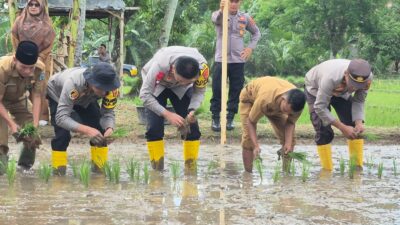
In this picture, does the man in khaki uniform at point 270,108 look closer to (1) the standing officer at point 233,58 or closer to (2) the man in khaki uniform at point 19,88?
(2) the man in khaki uniform at point 19,88

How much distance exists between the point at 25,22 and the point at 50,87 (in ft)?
6.26

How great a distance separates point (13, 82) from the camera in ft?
23.8

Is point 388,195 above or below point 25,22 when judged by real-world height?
below

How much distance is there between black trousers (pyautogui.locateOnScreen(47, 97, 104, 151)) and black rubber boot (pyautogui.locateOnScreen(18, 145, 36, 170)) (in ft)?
1.11

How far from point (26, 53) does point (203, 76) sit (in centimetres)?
176

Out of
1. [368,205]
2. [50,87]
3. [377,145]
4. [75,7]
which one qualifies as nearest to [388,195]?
[368,205]

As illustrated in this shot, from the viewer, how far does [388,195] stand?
6.57m

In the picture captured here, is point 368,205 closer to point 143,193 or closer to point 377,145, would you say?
point 143,193

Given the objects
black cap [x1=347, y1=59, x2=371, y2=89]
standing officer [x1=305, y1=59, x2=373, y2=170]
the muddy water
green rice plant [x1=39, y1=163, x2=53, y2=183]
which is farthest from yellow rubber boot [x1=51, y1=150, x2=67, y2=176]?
black cap [x1=347, y1=59, x2=371, y2=89]

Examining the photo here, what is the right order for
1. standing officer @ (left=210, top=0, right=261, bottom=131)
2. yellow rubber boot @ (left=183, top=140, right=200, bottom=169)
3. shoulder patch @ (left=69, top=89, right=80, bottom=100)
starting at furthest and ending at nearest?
standing officer @ (left=210, top=0, right=261, bottom=131), yellow rubber boot @ (left=183, top=140, right=200, bottom=169), shoulder patch @ (left=69, top=89, right=80, bottom=100)

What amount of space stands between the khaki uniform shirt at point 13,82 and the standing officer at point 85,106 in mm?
249

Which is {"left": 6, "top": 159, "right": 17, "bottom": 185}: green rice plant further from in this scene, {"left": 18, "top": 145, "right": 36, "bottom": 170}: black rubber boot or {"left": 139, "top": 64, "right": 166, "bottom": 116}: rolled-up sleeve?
{"left": 139, "top": 64, "right": 166, "bottom": 116}: rolled-up sleeve

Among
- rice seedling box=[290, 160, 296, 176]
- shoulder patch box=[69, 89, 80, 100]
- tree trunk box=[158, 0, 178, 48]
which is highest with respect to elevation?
tree trunk box=[158, 0, 178, 48]

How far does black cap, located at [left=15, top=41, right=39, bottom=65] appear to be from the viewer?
6875 millimetres
